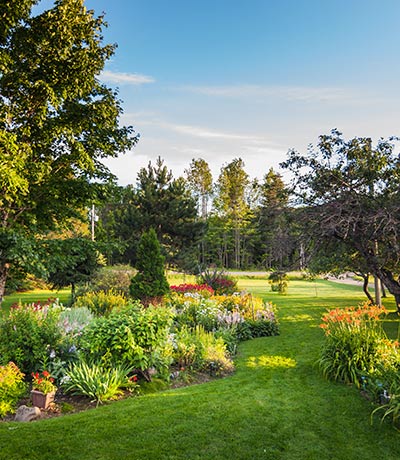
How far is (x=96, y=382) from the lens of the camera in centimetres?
433

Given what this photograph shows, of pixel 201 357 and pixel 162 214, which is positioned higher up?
pixel 162 214

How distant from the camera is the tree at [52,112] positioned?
870 centimetres

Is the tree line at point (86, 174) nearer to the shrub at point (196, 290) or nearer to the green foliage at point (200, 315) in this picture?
the green foliage at point (200, 315)

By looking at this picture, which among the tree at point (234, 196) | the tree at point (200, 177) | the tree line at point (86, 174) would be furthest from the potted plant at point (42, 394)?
the tree at point (200, 177)

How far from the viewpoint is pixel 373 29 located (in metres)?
7.32

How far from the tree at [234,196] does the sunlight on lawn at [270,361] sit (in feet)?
110

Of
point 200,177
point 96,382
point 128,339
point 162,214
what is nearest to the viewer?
point 96,382

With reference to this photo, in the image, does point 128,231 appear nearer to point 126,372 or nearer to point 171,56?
point 171,56

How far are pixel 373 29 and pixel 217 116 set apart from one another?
482 cm

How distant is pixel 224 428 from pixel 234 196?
3732 centimetres

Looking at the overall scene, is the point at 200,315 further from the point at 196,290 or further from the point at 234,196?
the point at 234,196

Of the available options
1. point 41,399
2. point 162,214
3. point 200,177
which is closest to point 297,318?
point 41,399

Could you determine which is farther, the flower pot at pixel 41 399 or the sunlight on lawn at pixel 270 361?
the sunlight on lawn at pixel 270 361

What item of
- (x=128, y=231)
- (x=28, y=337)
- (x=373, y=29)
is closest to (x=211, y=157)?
(x=128, y=231)
